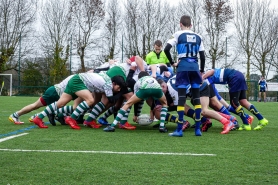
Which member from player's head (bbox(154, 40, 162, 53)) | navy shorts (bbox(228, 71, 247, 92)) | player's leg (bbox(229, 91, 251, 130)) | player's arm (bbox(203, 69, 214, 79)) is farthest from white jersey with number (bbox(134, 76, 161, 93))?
player's head (bbox(154, 40, 162, 53))

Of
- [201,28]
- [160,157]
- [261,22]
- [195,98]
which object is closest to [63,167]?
[160,157]

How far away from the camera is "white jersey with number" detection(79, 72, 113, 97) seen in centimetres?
783

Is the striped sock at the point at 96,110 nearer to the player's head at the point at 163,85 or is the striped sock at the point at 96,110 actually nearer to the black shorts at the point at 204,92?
the player's head at the point at 163,85

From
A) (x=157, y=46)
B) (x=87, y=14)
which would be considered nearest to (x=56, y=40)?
(x=87, y=14)

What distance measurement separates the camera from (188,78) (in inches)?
272

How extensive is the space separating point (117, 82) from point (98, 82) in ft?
1.20

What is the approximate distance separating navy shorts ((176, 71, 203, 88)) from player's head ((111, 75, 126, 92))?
141cm

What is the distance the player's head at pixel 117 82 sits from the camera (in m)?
7.93

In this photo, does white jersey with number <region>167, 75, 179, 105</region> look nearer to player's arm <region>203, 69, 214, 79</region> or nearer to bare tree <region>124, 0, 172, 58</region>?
player's arm <region>203, 69, 214, 79</region>

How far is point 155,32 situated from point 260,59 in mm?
10648

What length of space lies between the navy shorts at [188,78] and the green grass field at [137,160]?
3.29ft

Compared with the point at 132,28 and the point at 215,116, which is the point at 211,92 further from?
the point at 132,28

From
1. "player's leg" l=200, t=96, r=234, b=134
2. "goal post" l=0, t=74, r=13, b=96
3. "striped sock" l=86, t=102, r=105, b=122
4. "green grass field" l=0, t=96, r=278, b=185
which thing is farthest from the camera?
"goal post" l=0, t=74, r=13, b=96

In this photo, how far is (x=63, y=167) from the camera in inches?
158
